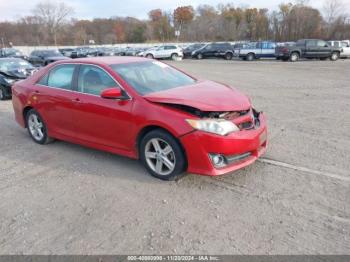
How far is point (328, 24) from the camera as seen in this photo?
65375 millimetres

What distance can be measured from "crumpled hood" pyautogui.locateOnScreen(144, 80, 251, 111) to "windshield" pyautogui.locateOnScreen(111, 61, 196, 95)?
23 centimetres

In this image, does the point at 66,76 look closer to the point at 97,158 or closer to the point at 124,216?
the point at 97,158

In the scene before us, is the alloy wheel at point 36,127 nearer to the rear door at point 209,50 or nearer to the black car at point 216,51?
the black car at point 216,51

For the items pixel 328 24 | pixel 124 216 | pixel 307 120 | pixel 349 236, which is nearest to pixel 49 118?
pixel 124 216

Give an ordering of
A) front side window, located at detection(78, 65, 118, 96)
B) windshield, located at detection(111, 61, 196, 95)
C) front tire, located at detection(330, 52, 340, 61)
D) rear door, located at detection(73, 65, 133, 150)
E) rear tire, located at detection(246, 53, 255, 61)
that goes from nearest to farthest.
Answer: rear door, located at detection(73, 65, 133, 150) → windshield, located at detection(111, 61, 196, 95) → front side window, located at detection(78, 65, 118, 96) → front tire, located at detection(330, 52, 340, 61) → rear tire, located at detection(246, 53, 255, 61)

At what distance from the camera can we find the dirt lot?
2910 millimetres

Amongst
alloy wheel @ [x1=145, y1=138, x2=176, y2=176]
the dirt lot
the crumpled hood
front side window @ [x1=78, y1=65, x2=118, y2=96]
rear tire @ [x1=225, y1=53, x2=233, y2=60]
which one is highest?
rear tire @ [x1=225, y1=53, x2=233, y2=60]

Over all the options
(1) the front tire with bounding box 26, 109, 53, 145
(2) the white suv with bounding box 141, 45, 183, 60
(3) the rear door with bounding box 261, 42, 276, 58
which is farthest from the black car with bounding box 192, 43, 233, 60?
(1) the front tire with bounding box 26, 109, 53, 145

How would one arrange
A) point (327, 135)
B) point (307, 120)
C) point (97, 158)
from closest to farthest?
point (97, 158), point (327, 135), point (307, 120)

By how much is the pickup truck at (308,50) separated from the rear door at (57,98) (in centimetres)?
2533

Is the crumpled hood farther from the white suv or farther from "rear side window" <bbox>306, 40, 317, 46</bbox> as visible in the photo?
the white suv

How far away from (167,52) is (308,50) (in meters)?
14.7

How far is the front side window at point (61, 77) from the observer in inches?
198

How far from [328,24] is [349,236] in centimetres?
7303
